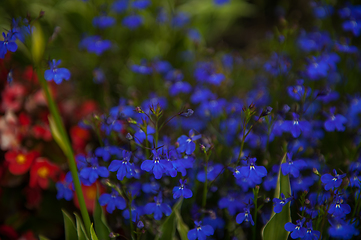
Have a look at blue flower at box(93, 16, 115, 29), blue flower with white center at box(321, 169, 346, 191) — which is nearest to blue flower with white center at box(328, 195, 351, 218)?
blue flower with white center at box(321, 169, 346, 191)

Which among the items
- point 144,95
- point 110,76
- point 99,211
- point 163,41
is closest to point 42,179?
point 99,211

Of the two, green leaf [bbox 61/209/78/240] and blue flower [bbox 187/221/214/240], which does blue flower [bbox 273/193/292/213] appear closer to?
blue flower [bbox 187/221/214/240]

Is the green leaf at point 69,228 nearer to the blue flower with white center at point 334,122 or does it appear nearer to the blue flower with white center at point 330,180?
the blue flower with white center at point 330,180

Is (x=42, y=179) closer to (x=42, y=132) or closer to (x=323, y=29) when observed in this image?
(x=42, y=132)

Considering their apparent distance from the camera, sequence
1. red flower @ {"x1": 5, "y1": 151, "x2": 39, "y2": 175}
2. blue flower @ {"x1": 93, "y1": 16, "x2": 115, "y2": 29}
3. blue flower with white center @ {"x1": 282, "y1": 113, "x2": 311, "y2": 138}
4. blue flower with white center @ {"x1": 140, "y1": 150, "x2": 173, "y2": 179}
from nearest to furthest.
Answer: blue flower with white center @ {"x1": 140, "y1": 150, "x2": 173, "y2": 179}
blue flower with white center @ {"x1": 282, "y1": 113, "x2": 311, "y2": 138}
red flower @ {"x1": 5, "y1": 151, "x2": 39, "y2": 175}
blue flower @ {"x1": 93, "y1": 16, "x2": 115, "y2": 29}

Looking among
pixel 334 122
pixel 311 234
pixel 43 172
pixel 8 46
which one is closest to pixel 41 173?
pixel 43 172

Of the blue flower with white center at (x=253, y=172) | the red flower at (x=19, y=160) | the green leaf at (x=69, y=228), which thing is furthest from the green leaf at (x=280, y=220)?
the red flower at (x=19, y=160)
